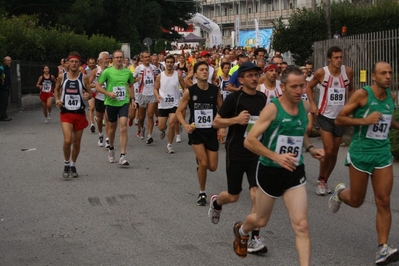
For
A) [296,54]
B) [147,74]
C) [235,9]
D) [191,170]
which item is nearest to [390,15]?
[296,54]

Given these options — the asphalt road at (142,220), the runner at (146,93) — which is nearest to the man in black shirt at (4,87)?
the runner at (146,93)

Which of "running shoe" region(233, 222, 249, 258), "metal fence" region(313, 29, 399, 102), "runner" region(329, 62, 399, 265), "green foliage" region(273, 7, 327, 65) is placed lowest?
"running shoe" region(233, 222, 249, 258)

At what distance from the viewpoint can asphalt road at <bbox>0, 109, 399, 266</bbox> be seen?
7328 mm

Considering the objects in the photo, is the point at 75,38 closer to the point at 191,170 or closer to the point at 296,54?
the point at 296,54

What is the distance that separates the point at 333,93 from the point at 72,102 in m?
4.28

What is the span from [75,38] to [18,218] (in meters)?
33.4

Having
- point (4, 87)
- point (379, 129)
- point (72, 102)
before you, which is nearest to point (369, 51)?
point (72, 102)

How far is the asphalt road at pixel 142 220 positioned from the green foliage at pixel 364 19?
1896cm

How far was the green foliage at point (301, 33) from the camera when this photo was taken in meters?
30.8

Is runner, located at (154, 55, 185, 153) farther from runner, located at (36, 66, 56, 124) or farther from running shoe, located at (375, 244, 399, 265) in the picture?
running shoe, located at (375, 244, 399, 265)

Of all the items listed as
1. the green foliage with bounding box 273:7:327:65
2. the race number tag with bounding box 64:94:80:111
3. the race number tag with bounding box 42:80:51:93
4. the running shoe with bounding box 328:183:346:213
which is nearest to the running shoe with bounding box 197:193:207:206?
the running shoe with bounding box 328:183:346:213

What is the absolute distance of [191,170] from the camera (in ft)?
43.5

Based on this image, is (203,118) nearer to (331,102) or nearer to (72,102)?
(331,102)

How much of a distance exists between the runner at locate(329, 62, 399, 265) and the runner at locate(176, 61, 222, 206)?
263 cm
